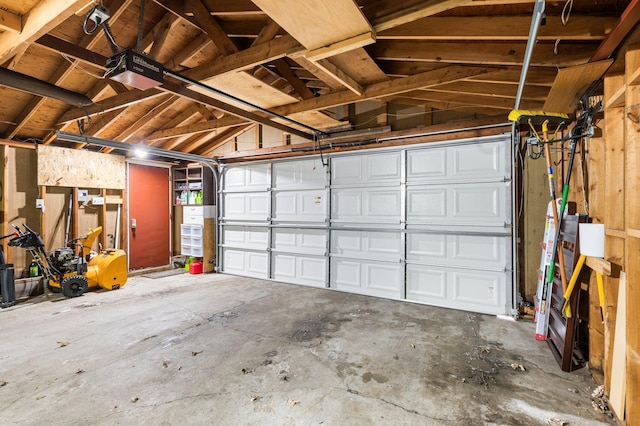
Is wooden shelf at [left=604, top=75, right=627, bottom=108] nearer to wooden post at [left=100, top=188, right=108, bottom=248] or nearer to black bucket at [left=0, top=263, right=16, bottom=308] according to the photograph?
black bucket at [left=0, top=263, right=16, bottom=308]

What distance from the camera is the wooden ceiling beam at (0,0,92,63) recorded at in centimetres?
146

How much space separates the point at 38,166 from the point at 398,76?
19.4ft

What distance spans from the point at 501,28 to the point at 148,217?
22.9ft

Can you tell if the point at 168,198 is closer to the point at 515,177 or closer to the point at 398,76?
the point at 398,76

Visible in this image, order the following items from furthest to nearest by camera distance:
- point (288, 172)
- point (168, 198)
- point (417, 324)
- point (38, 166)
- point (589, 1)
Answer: point (168, 198) → point (288, 172) → point (38, 166) → point (417, 324) → point (589, 1)

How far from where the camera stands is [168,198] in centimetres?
696

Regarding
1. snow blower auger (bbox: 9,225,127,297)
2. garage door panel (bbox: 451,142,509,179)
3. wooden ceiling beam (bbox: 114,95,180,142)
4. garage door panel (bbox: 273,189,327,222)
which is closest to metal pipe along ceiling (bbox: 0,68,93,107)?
wooden ceiling beam (bbox: 114,95,180,142)

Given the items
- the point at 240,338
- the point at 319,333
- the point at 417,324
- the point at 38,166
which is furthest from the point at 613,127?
the point at 38,166

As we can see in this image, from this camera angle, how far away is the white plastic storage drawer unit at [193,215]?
21.4 feet

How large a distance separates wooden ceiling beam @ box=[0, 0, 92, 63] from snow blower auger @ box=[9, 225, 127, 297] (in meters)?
3.65

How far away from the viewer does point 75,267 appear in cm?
475

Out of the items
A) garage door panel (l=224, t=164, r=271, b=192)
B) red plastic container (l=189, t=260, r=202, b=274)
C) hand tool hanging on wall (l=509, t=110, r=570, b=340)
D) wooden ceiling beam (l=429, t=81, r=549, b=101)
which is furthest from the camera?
red plastic container (l=189, t=260, r=202, b=274)

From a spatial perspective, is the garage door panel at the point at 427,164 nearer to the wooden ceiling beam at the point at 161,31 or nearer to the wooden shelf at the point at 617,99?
the wooden shelf at the point at 617,99

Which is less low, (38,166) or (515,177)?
(38,166)
